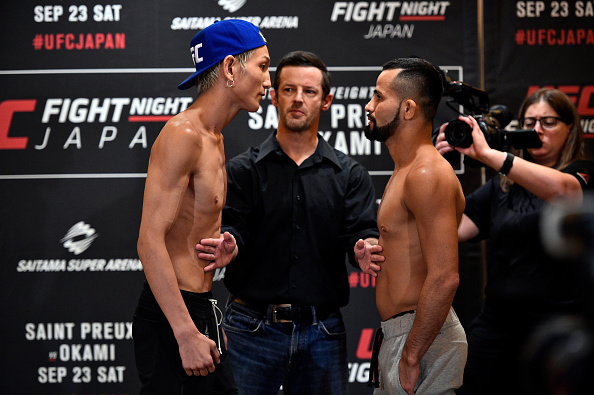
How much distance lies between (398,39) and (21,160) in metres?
2.33

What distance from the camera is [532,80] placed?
140 inches

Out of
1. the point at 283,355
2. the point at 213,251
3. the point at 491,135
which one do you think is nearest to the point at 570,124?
the point at 491,135

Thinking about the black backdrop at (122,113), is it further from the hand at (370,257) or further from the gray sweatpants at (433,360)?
the gray sweatpants at (433,360)

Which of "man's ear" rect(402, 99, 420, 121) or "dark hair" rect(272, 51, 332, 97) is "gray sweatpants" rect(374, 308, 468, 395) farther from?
"dark hair" rect(272, 51, 332, 97)

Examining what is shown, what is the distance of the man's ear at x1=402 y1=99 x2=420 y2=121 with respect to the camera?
7.09ft

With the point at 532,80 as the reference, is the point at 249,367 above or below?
below

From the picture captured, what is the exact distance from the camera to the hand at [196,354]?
1.90m

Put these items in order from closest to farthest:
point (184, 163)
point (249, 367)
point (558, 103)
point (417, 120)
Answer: point (184, 163) < point (417, 120) < point (249, 367) < point (558, 103)

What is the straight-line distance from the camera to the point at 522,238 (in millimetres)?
2844

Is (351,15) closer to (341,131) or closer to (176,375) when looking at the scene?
(341,131)

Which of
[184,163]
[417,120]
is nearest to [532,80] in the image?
[417,120]

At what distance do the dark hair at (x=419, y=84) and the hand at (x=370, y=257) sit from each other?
0.52m

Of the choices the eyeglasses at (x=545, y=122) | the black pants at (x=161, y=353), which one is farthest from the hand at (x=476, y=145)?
the black pants at (x=161, y=353)

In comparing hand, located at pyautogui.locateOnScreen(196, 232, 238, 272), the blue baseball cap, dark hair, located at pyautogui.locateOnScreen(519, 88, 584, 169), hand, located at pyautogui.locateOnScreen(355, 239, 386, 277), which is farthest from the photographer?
hand, located at pyautogui.locateOnScreen(196, 232, 238, 272)
